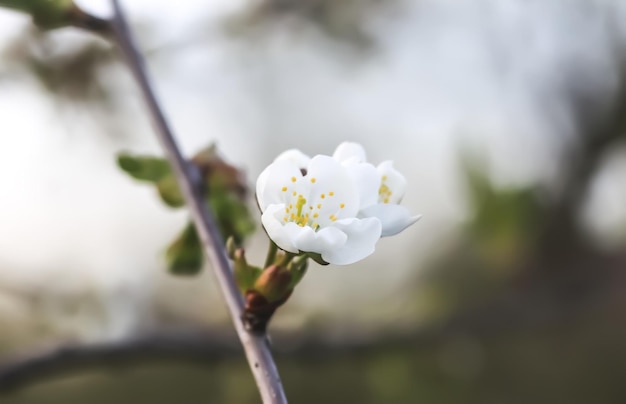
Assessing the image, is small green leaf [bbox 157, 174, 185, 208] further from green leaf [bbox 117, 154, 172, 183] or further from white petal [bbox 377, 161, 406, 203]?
white petal [bbox 377, 161, 406, 203]

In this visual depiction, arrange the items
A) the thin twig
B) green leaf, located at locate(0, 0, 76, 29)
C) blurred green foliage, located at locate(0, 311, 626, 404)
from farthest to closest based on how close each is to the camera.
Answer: blurred green foliage, located at locate(0, 311, 626, 404) < green leaf, located at locate(0, 0, 76, 29) < the thin twig

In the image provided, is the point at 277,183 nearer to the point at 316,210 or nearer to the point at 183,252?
the point at 316,210

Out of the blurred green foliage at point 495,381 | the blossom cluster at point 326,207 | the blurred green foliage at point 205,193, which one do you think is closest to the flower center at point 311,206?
the blossom cluster at point 326,207

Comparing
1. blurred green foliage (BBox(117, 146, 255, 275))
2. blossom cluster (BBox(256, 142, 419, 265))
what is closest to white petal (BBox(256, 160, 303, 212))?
blossom cluster (BBox(256, 142, 419, 265))

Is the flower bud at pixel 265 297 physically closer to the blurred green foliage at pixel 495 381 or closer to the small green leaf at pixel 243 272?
the small green leaf at pixel 243 272

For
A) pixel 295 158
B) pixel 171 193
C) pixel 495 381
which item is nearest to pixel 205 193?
pixel 171 193

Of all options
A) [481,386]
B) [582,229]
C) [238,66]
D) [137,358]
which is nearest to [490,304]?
[582,229]

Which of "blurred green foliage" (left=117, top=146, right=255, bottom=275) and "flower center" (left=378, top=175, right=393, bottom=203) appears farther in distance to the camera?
"blurred green foliage" (left=117, top=146, right=255, bottom=275)
